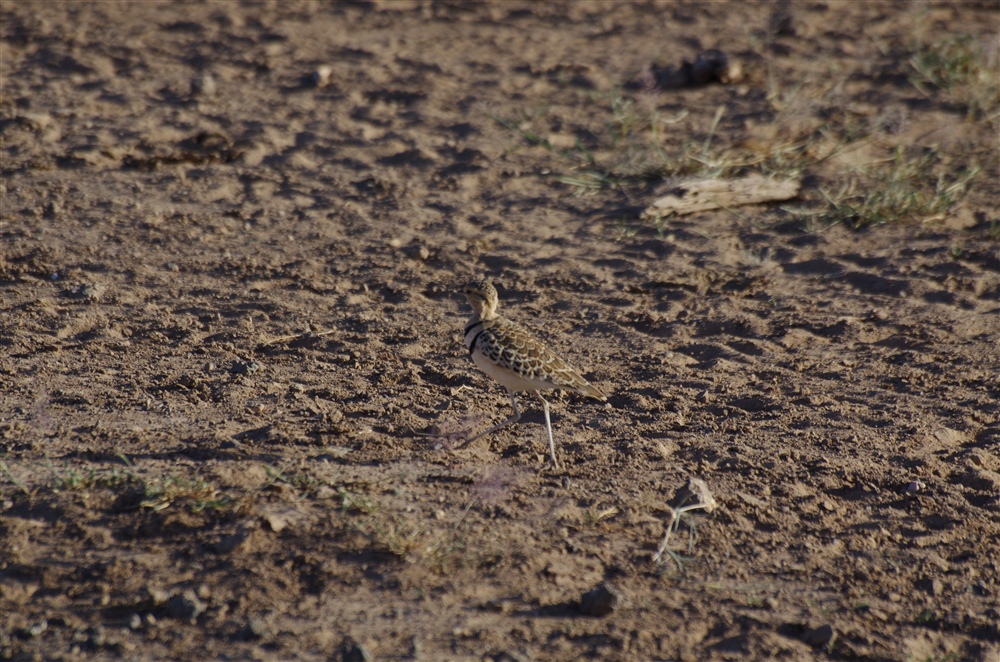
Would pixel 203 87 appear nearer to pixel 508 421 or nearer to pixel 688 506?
pixel 508 421

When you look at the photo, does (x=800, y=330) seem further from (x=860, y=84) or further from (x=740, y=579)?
(x=860, y=84)

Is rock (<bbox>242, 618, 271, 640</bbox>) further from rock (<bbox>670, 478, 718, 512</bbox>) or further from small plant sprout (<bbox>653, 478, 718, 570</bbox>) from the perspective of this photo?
rock (<bbox>670, 478, 718, 512</bbox>)

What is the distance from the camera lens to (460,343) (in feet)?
20.1

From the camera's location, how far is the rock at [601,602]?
4008 mm

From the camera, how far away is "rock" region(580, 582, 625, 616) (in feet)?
13.1

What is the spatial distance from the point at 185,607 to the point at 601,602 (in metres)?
1.45

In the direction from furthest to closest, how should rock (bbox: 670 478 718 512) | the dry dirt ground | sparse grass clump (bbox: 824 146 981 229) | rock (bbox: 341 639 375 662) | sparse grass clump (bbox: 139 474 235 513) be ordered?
sparse grass clump (bbox: 824 146 981 229)
rock (bbox: 670 478 718 512)
sparse grass clump (bbox: 139 474 235 513)
the dry dirt ground
rock (bbox: 341 639 375 662)

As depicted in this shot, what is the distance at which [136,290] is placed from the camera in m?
6.39

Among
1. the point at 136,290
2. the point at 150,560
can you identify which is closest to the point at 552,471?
the point at 150,560

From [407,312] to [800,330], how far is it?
2219 mm

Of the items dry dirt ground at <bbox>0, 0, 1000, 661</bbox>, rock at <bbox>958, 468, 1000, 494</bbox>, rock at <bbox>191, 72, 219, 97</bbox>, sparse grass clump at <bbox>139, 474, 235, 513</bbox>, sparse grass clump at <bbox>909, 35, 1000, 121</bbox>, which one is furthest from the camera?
sparse grass clump at <bbox>909, 35, 1000, 121</bbox>

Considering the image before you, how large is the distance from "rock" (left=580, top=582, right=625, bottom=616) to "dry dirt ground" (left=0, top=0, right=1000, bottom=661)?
1.3 inches

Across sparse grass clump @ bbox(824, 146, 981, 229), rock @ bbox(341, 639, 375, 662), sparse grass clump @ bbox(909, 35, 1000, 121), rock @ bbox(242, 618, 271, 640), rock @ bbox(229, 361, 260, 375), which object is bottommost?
rock @ bbox(242, 618, 271, 640)

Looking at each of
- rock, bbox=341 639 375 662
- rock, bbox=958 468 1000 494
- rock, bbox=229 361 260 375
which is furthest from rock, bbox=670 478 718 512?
rock, bbox=229 361 260 375
